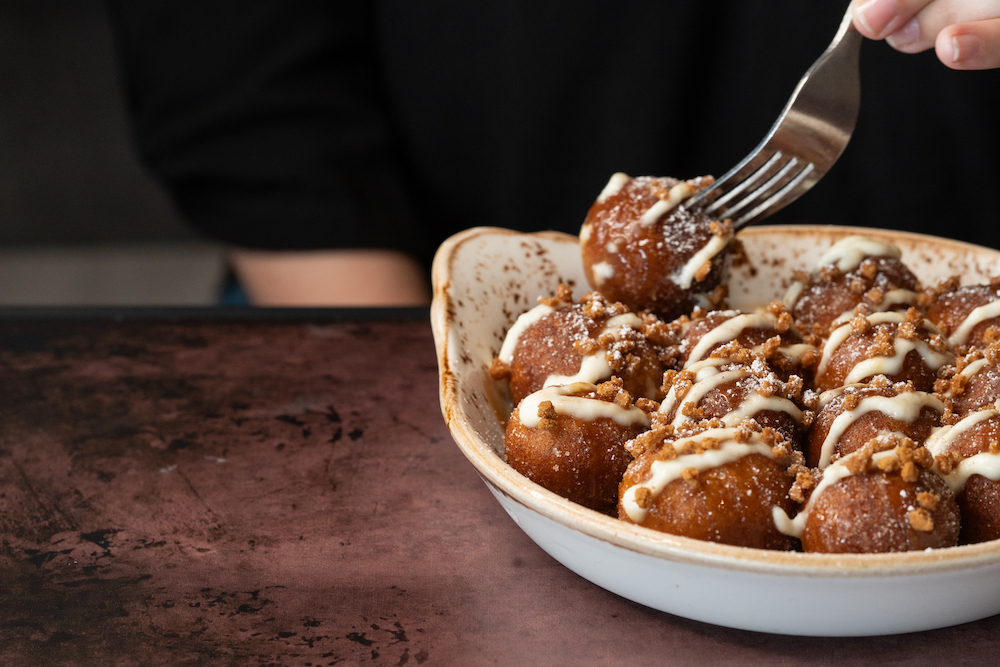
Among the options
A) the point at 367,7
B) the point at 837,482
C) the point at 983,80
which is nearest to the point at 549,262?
the point at 837,482

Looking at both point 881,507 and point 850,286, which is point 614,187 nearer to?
point 850,286

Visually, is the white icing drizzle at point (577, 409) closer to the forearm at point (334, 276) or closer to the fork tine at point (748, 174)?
the fork tine at point (748, 174)

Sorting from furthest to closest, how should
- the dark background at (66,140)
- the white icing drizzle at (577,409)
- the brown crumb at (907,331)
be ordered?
the dark background at (66,140) → the brown crumb at (907,331) → the white icing drizzle at (577,409)

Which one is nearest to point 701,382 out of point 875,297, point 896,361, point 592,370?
point 592,370

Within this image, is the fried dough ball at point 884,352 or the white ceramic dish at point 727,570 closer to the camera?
the white ceramic dish at point 727,570

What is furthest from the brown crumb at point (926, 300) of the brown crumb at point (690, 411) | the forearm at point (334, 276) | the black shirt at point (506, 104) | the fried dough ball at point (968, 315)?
the forearm at point (334, 276)

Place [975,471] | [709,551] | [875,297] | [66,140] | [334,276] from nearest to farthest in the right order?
[709,551], [975,471], [875,297], [334,276], [66,140]
